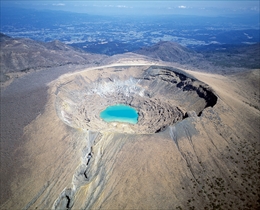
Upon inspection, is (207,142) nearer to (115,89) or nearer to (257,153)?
(257,153)

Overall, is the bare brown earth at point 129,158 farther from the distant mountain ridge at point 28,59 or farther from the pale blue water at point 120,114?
the distant mountain ridge at point 28,59

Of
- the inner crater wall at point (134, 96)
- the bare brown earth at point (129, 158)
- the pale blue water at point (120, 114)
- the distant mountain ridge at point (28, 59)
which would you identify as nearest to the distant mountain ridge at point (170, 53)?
the distant mountain ridge at point (28, 59)

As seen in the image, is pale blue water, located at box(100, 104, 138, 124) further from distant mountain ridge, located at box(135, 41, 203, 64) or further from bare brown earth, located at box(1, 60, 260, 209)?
distant mountain ridge, located at box(135, 41, 203, 64)

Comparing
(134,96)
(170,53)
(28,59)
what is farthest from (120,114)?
(170,53)

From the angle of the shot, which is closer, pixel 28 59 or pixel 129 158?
pixel 129 158

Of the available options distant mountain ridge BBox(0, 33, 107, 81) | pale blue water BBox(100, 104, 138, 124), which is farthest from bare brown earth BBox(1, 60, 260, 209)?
distant mountain ridge BBox(0, 33, 107, 81)

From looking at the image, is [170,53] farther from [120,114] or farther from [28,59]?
[120,114]
